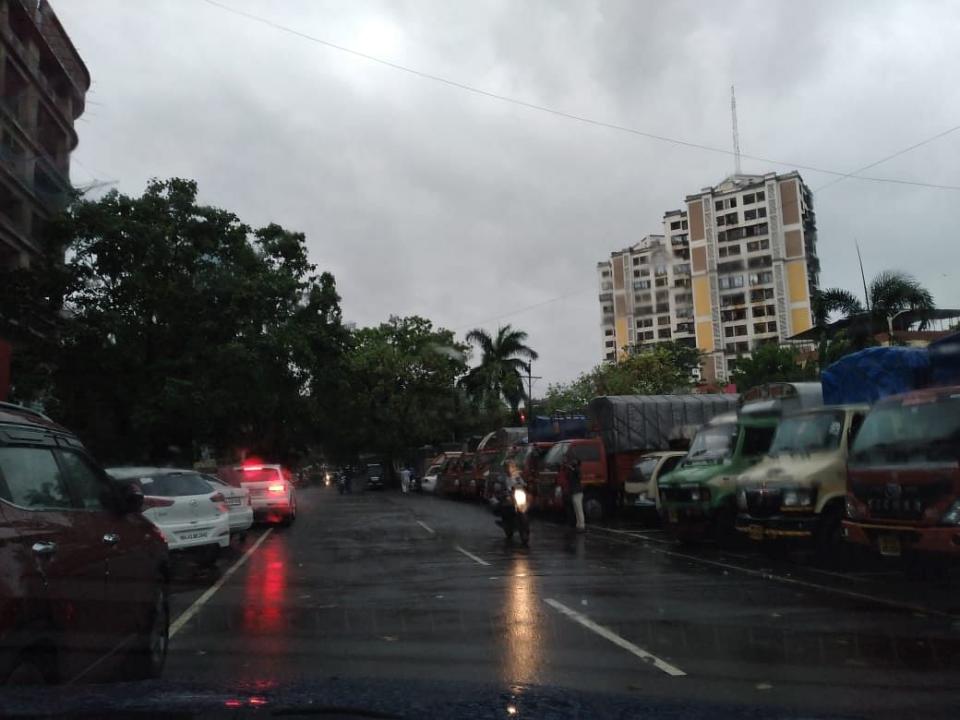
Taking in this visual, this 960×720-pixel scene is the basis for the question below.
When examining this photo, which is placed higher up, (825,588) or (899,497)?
(899,497)

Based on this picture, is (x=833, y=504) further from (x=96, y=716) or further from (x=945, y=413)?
(x=96, y=716)

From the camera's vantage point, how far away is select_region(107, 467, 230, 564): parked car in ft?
38.3

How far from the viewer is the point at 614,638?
7.05 meters

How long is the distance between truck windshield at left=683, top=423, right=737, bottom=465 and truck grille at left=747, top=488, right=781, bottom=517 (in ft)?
7.99

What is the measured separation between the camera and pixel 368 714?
269 cm

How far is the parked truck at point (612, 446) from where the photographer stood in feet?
66.2

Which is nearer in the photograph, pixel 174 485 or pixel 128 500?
pixel 128 500

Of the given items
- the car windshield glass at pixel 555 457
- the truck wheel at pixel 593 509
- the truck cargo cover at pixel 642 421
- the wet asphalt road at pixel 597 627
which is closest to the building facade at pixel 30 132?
the car windshield glass at pixel 555 457

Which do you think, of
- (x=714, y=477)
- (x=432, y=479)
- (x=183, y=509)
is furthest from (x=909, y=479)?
(x=432, y=479)

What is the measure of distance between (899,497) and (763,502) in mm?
2589

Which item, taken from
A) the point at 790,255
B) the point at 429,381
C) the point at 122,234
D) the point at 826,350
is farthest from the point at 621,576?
the point at 429,381

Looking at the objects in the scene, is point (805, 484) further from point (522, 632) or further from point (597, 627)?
point (522, 632)

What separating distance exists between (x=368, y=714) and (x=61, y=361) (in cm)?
2420

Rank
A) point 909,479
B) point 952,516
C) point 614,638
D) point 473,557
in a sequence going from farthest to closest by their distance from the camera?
1. point 473,557
2. point 909,479
3. point 952,516
4. point 614,638
